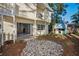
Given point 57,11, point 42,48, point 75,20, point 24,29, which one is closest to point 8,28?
point 24,29

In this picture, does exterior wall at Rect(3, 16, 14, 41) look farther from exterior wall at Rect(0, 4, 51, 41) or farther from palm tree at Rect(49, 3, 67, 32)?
palm tree at Rect(49, 3, 67, 32)

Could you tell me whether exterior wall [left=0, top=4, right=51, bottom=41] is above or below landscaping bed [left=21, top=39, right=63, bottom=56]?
above

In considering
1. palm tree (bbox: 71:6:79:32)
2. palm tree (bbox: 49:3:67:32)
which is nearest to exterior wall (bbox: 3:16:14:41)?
palm tree (bbox: 49:3:67:32)

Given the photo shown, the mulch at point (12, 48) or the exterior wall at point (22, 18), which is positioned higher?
the exterior wall at point (22, 18)

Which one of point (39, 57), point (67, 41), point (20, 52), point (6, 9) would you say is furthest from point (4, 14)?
point (67, 41)

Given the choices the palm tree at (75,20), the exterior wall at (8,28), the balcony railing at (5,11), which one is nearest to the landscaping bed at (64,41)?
the palm tree at (75,20)

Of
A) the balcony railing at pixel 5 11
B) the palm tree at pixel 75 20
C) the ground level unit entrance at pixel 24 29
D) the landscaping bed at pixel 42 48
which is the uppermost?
the balcony railing at pixel 5 11

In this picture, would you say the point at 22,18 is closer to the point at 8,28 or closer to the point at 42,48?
the point at 8,28

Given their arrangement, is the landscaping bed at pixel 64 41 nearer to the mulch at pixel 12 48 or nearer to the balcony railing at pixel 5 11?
the mulch at pixel 12 48
